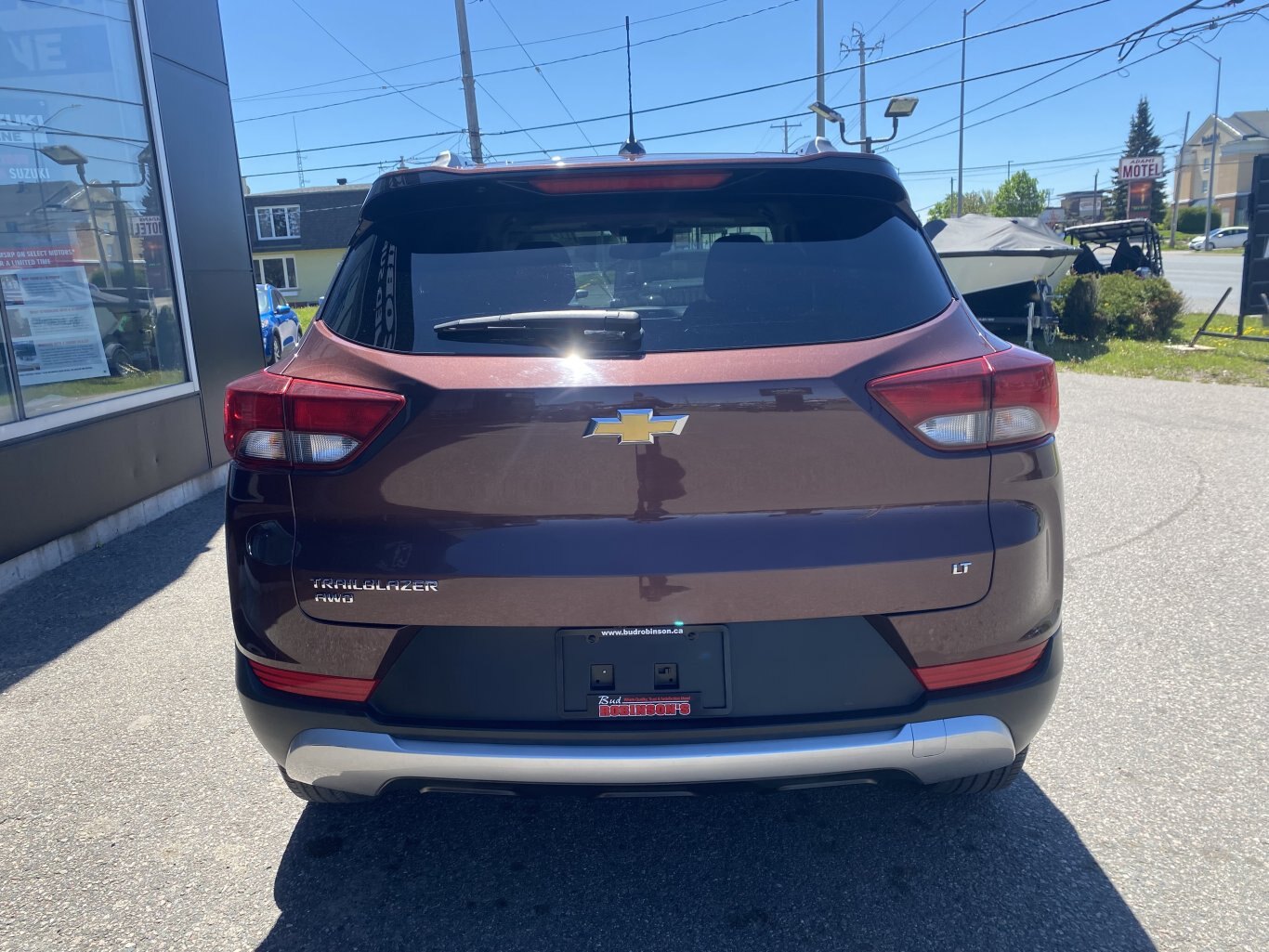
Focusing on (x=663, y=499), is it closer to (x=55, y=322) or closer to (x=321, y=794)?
(x=321, y=794)

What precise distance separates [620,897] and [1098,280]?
57.2 ft

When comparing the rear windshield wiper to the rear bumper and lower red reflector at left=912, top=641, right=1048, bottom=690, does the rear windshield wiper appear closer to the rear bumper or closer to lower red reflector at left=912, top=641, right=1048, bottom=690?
the rear bumper

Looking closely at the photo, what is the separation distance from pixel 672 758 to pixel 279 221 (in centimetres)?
5105

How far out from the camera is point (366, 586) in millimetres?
2059

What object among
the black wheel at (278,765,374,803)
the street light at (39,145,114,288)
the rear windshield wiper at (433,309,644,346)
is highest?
the street light at (39,145,114,288)

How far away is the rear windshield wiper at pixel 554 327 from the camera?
207 centimetres

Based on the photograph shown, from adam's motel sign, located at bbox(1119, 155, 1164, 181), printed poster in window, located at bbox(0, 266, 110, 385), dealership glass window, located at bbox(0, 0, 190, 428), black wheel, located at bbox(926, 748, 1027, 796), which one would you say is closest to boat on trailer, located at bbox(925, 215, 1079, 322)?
dealership glass window, located at bbox(0, 0, 190, 428)

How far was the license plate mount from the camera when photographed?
2.06m

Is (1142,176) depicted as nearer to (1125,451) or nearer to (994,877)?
(1125,451)

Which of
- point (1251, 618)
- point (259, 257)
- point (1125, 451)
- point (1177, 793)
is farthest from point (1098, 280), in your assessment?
point (259, 257)

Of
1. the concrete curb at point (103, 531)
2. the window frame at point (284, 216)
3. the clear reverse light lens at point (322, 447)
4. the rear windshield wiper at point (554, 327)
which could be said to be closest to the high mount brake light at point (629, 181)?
the rear windshield wiper at point (554, 327)

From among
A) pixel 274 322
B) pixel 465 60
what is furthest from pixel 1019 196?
pixel 274 322

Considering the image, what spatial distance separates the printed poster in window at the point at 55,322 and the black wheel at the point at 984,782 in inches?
231

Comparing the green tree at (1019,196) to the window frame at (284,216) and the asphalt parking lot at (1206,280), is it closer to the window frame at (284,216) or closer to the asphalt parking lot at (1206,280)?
the asphalt parking lot at (1206,280)
